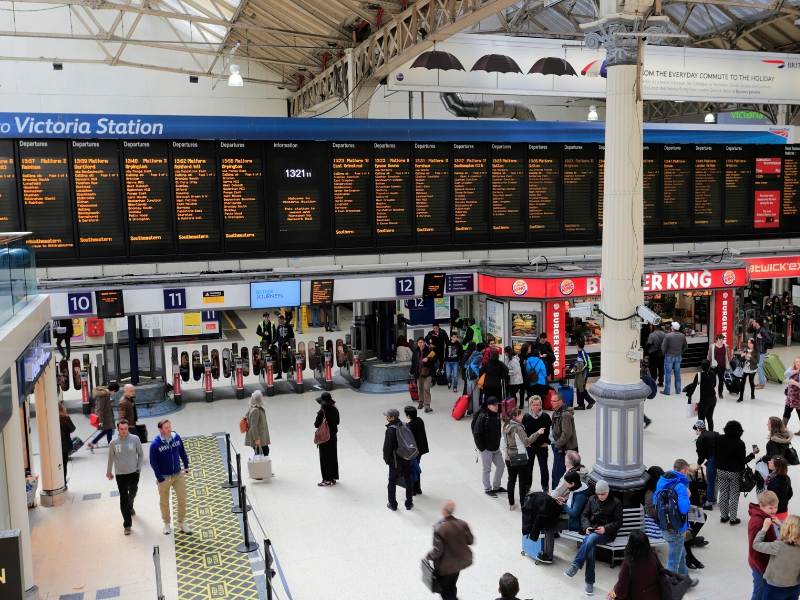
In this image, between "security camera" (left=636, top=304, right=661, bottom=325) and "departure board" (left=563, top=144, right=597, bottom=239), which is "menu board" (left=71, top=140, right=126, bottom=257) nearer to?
"departure board" (left=563, top=144, right=597, bottom=239)

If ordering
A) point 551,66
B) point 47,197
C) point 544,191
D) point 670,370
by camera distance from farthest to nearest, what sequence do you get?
1. point 544,191
2. point 551,66
3. point 670,370
4. point 47,197

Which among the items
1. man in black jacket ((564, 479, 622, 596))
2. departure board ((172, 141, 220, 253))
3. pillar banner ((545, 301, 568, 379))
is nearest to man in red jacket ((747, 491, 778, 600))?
man in black jacket ((564, 479, 622, 596))

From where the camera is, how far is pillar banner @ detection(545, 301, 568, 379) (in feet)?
54.9

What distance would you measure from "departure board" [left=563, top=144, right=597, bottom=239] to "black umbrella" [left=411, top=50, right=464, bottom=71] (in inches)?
129

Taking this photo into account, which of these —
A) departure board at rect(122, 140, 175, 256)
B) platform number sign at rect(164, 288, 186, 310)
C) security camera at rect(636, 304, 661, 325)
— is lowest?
platform number sign at rect(164, 288, 186, 310)

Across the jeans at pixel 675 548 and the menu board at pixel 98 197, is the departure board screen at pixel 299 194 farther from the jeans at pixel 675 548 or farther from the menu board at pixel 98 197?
the jeans at pixel 675 548

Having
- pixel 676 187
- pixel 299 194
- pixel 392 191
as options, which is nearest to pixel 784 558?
pixel 392 191

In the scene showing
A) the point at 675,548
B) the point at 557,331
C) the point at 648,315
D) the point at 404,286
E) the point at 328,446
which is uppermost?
the point at 648,315

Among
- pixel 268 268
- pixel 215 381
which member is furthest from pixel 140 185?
pixel 215 381

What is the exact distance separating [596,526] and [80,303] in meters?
10.7

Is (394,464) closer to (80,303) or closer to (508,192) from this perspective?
(80,303)

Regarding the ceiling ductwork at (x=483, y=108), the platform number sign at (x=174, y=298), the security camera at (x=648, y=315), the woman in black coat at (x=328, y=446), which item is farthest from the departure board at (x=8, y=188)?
the ceiling ductwork at (x=483, y=108)

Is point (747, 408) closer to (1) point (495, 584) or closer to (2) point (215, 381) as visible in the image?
(1) point (495, 584)

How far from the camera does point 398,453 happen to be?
1002 centimetres
